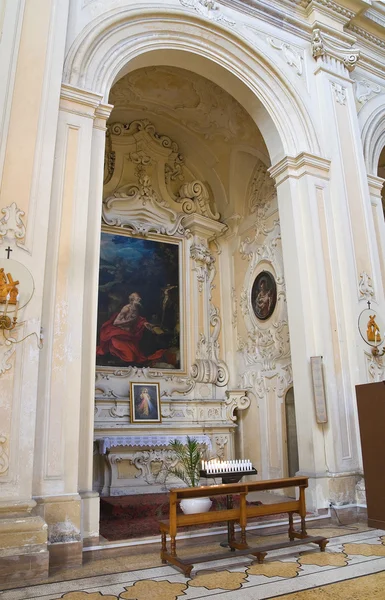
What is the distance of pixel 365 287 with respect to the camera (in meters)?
6.82

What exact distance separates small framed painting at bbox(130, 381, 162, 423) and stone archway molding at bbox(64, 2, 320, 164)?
4.09 meters

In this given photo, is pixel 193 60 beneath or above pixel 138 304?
above

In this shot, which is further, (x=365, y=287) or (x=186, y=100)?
(x=186, y=100)

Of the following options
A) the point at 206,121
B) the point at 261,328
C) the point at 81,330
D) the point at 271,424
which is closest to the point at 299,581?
the point at 81,330

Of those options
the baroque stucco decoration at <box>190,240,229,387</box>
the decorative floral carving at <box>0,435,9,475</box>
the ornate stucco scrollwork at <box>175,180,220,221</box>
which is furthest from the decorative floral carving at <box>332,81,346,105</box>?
the decorative floral carving at <box>0,435,9,475</box>

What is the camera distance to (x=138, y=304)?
848 centimetres

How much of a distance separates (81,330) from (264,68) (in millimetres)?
4910

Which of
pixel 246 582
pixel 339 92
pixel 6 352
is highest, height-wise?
pixel 339 92

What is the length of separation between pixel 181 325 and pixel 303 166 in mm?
3440

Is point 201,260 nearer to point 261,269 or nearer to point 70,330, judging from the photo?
point 261,269

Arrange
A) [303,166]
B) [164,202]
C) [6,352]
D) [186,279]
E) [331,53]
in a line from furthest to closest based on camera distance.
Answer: [164,202] < [186,279] < [331,53] < [303,166] < [6,352]

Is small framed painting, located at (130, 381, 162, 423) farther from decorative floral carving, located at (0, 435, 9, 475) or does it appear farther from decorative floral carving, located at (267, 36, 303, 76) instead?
decorative floral carving, located at (267, 36, 303, 76)

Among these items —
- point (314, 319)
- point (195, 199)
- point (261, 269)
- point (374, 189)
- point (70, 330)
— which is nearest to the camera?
point (70, 330)

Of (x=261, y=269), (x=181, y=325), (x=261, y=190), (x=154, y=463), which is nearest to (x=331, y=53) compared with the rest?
(x=261, y=190)
